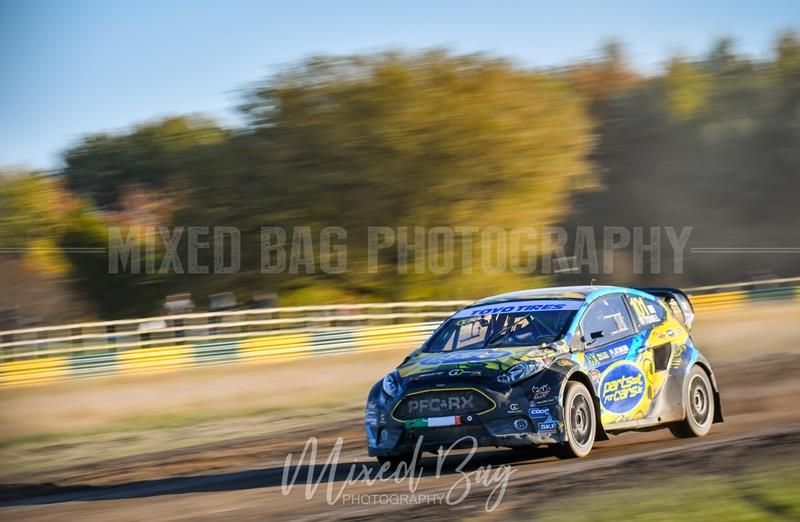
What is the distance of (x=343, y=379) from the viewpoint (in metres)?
24.0

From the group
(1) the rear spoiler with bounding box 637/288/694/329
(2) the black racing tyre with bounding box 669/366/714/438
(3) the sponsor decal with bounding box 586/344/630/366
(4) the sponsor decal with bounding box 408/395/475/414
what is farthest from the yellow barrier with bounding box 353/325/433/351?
(4) the sponsor decal with bounding box 408/395/475/414

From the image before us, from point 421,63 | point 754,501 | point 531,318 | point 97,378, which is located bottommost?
point 97,378

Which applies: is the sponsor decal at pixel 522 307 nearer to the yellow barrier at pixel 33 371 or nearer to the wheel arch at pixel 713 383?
the wheel arch at pixel 713 383

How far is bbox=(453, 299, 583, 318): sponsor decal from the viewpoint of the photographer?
33.9ft

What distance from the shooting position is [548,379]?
9266mm

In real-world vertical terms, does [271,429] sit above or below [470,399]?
below

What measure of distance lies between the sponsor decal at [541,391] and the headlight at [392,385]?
1.22 m

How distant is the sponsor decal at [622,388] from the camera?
9930 millimetres

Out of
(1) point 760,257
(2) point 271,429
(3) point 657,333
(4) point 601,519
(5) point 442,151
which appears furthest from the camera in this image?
(1) point 760,257

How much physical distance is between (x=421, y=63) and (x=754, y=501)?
32.1 m

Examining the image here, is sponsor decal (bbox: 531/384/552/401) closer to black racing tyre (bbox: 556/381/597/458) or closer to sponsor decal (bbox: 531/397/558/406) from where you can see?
sponsor decal (bbox: 531/397/558/406)

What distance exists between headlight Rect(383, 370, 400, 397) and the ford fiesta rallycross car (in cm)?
1

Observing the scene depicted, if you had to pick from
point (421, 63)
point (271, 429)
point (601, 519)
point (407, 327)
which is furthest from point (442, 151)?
point (601, 519)

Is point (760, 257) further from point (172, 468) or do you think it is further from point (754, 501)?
point (754, 501)
